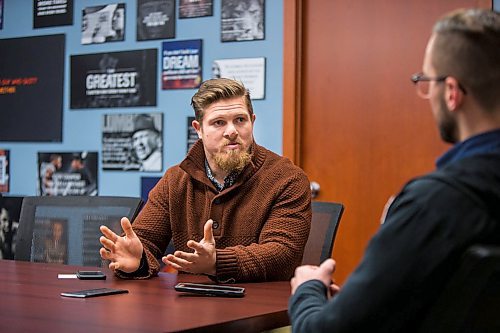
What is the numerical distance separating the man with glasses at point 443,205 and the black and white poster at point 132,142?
3.15 m

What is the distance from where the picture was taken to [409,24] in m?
3.86

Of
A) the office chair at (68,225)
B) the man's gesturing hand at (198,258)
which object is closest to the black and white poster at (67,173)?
the office chair at (68,225)

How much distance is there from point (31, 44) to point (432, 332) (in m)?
4.19

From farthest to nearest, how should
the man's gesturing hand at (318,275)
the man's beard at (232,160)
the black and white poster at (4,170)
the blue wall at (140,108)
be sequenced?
1. the black and white poster at (4,170)
2. the blue wall at (140,108)
3. the man's beard at (232,160)
4. the man's gesturing hand at (318,275)

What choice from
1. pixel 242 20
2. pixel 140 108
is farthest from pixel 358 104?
pixel 140 108

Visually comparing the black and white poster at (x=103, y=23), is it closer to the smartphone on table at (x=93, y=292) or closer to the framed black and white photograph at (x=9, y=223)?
the framed black and white photograph at (x=9, y=223)

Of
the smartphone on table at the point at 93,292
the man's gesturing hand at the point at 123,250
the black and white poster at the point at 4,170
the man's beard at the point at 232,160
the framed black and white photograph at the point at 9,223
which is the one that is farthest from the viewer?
the black and white poster at the point at 4,170

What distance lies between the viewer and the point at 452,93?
4.31 ft

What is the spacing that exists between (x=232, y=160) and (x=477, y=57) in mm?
1386

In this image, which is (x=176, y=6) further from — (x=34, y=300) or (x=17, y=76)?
(x=34, y=300)

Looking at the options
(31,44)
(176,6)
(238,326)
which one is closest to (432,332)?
(238,326)

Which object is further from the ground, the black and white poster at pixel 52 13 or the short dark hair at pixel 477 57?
the black and white poster at pixel 52 13

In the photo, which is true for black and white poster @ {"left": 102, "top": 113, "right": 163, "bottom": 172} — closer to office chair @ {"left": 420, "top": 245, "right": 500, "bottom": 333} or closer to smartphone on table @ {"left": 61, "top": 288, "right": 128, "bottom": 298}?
smartphone on table @ {"left": 61, "top": 288, "right": 128, "bottom": 298}

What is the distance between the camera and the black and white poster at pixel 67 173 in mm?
4676
